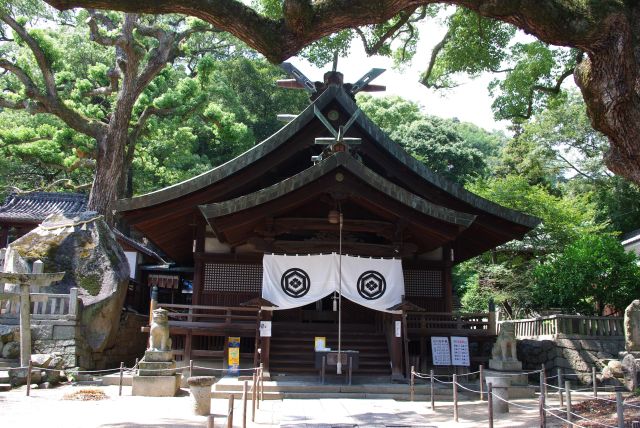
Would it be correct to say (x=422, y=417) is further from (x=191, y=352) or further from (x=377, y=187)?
(x=191, y=352)

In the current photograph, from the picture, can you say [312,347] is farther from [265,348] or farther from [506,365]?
[506,365]

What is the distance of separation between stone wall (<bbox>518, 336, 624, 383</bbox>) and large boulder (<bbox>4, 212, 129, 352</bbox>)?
1229 centimetres

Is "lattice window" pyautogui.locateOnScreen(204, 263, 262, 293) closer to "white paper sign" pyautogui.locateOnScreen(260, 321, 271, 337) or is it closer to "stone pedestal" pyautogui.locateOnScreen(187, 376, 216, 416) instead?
"white paper sign" pyautogui.locateOnScreen(260, 321, 271, 337)

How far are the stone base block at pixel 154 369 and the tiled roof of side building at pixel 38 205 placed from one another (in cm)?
1550

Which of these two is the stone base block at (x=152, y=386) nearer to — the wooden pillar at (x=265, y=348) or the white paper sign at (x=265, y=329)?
the wooden pillar at (x=265, y=348)

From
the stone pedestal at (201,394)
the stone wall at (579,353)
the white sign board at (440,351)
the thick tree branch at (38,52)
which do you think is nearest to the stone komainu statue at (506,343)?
the white sign board at (440,351)

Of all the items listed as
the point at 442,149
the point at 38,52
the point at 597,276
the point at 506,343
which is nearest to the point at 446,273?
the point at 506,343

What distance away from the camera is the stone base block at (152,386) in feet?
35.9

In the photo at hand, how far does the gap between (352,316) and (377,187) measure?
4.47m

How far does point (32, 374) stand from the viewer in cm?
1152

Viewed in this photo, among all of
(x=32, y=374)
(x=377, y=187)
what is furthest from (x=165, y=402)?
(x=377, y=187)

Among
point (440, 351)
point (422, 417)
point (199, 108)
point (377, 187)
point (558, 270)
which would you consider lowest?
point (422, 417)

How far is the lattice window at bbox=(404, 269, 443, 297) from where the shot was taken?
14836mm

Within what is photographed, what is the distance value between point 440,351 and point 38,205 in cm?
2051
